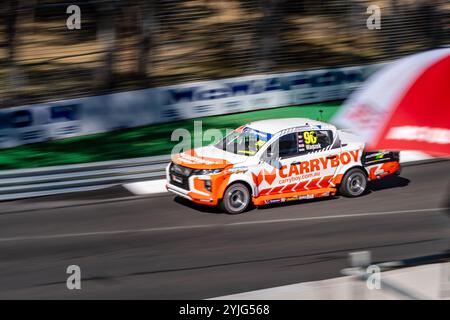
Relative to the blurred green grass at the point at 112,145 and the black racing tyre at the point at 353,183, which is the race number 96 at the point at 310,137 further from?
the blurred green grass at the point at 112,145

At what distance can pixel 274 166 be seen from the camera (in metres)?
13.9

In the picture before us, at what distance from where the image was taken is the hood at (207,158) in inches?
541

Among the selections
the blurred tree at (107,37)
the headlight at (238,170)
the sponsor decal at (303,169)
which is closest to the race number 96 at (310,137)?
the sponsor decal at (303,169)

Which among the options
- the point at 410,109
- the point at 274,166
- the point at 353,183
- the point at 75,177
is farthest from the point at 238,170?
the point at 410,109

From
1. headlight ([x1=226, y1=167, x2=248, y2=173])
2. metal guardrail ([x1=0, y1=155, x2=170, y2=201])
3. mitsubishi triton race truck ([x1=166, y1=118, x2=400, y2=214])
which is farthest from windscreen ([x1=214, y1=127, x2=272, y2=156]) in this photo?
metal guardrail ([x1=0, y1=155, x2=170, y2=201])

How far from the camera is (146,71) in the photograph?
2170 centimetres

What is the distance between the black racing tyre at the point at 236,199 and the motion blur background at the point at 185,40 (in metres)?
7.38

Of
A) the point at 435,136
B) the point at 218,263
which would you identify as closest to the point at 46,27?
the point at 218,263

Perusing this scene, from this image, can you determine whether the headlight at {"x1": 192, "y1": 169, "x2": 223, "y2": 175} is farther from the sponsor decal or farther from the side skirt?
the side skirt

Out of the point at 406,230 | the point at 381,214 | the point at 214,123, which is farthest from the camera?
the point at 214,123

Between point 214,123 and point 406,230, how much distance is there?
340 inches

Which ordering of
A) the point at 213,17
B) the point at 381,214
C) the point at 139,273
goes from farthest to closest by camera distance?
1. the point at 213,17
2. the point at 381,214
3. the point at 139,273

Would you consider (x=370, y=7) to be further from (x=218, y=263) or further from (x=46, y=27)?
(x=218, y=263)
